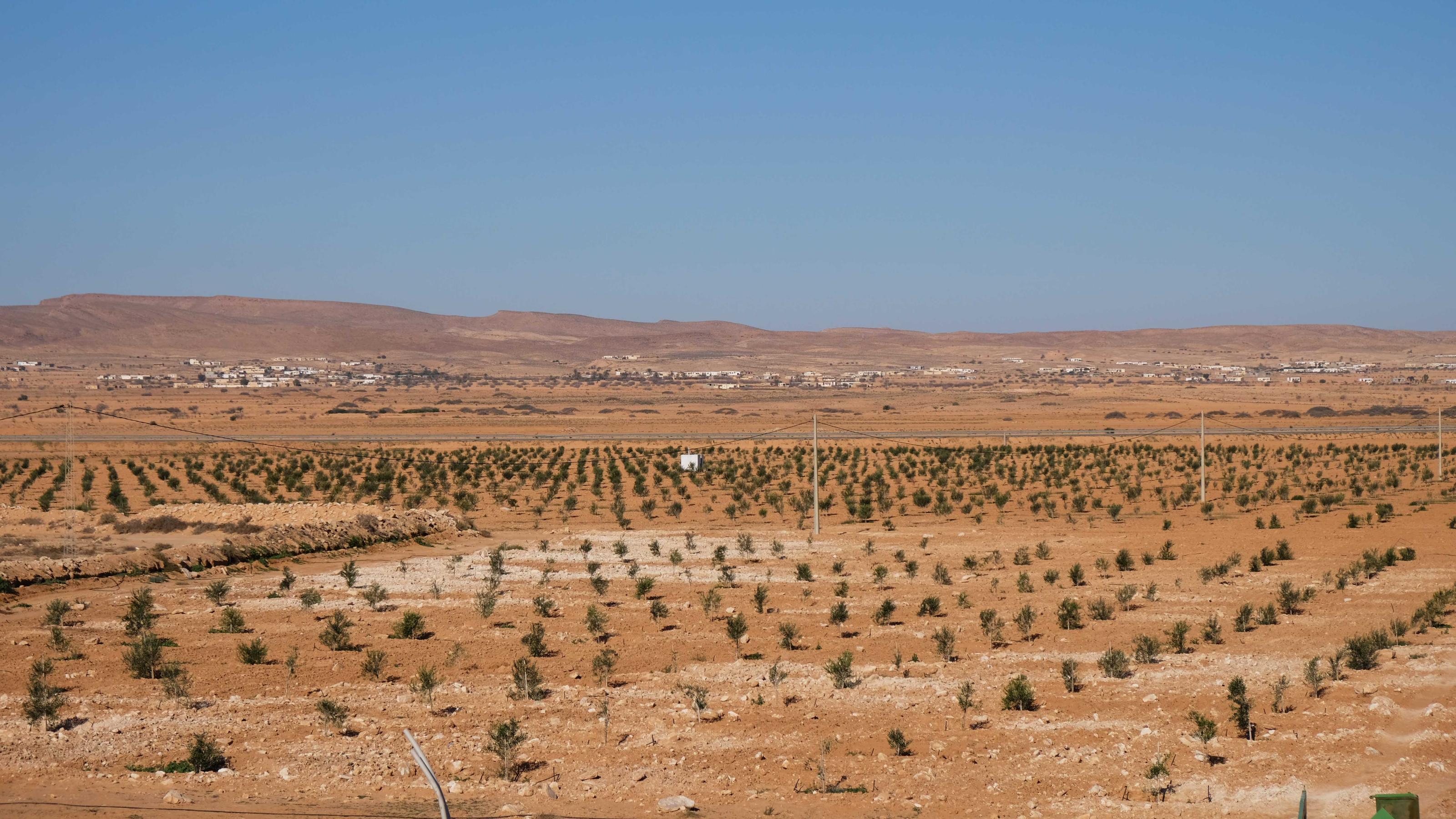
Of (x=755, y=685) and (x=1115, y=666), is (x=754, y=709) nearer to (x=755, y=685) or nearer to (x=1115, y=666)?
(x=755, y=685)

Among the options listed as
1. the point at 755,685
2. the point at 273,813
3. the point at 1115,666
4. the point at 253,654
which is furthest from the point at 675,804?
the point at 253,654

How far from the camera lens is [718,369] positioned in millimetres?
198125

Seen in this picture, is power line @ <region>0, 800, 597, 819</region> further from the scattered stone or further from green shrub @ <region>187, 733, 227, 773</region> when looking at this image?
green shrub @ <region>187, 733, 227, 773</region>

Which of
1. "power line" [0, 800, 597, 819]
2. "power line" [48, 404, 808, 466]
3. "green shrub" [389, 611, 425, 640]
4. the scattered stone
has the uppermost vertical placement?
the scattered stone

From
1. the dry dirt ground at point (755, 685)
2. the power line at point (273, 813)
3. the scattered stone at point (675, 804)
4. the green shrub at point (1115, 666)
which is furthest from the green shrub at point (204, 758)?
the green shrub at point (1115, 666)

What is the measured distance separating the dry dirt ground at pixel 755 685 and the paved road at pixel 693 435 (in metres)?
42.3

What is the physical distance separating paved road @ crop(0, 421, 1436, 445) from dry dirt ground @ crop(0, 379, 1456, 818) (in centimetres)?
4231

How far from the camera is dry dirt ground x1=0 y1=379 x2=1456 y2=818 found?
10.4 m

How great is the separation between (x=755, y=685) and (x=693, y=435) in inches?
2466

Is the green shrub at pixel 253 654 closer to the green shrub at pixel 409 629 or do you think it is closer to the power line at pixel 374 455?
the green shrub at pixel 409 629

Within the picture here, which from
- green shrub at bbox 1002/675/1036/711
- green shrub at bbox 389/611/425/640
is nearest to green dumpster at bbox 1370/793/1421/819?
Result: green shrub at bbox 1002/675/1036/711

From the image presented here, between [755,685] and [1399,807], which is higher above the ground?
[1399,807]

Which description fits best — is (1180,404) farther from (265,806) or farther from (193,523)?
(265,806)

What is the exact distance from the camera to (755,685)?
46.3 feet
